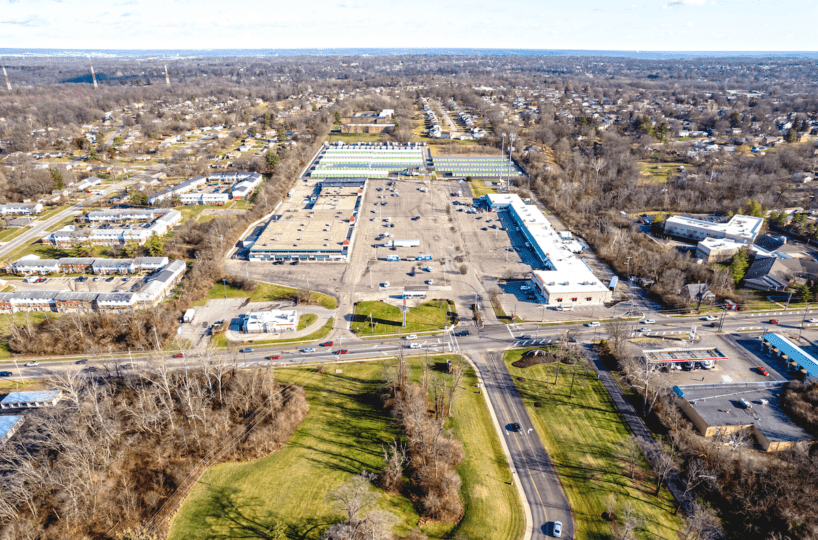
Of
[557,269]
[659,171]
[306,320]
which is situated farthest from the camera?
[659,171]

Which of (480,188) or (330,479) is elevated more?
(480,188)

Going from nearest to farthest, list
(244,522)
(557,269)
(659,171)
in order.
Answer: (244,522)
(557,269)
(659,171)

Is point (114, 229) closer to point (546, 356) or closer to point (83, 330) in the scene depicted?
point (83, 330)

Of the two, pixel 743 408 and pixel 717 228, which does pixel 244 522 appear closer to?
pixel 743 408

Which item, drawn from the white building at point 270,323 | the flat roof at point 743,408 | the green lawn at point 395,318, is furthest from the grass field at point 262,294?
the flat roof at point 743,408

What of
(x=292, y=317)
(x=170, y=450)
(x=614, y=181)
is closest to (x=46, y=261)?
(x=292, y=317)

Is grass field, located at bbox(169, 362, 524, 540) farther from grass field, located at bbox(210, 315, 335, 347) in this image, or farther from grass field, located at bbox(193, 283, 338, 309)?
grass field, located at bbox(193, 283, 338, 309)

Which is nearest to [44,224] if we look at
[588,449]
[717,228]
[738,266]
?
[588,449]
